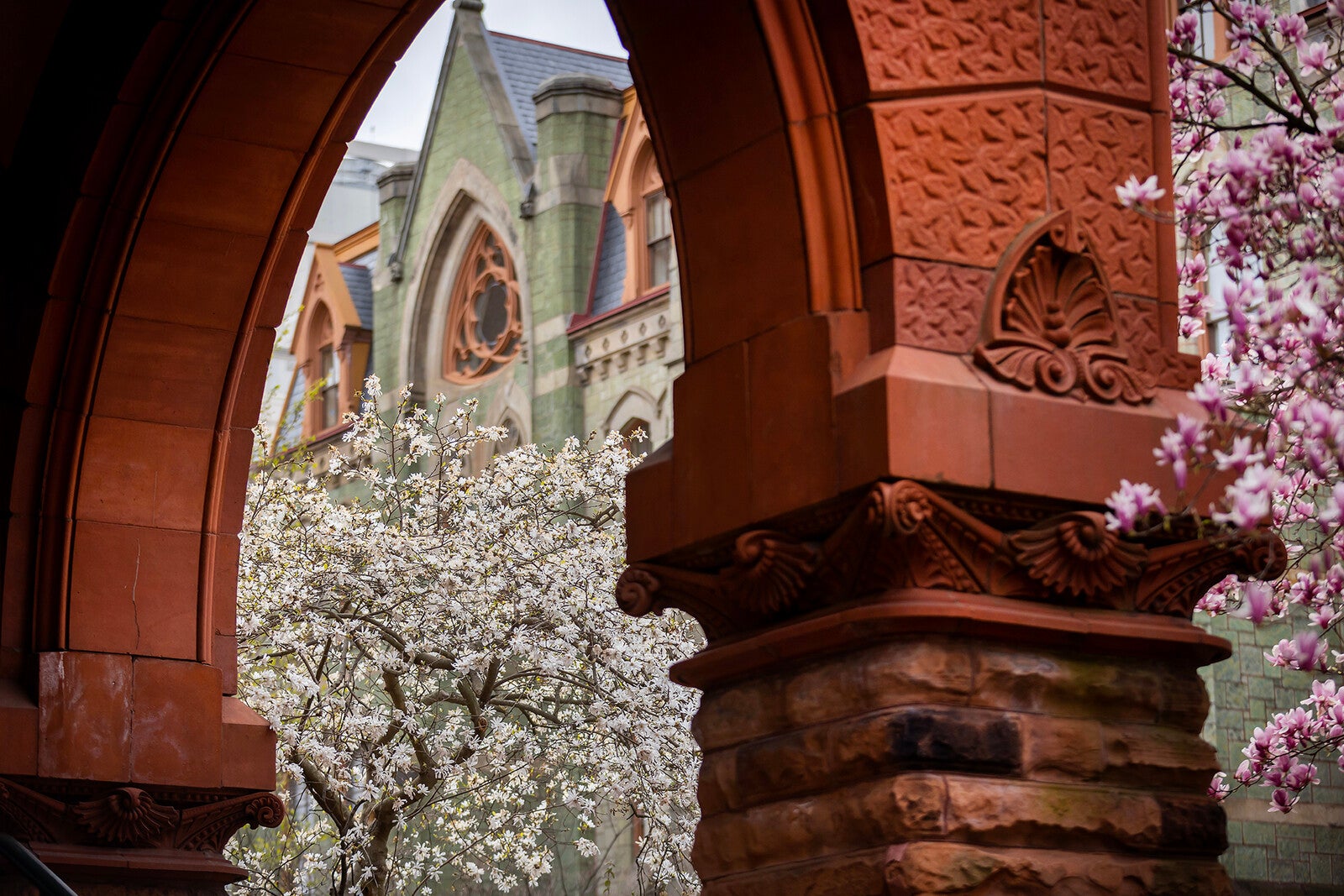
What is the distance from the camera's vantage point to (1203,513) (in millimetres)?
4180

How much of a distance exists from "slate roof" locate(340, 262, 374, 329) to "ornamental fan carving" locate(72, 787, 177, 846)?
27511 mm

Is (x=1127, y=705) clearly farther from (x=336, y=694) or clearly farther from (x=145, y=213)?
(x=336, y=694)

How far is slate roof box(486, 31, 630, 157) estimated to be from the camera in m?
31.5

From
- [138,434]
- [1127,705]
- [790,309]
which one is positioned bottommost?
[1127,705]

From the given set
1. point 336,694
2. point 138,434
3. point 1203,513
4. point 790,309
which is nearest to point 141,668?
point 138,434

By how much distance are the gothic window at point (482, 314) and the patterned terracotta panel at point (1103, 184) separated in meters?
26.1

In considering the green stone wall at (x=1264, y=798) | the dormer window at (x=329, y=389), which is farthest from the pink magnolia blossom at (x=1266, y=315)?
the dormer window at (x=329, y=389)

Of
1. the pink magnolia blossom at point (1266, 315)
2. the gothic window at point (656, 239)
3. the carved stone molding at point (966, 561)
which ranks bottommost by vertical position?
the carved stone molding at point (966, 561)

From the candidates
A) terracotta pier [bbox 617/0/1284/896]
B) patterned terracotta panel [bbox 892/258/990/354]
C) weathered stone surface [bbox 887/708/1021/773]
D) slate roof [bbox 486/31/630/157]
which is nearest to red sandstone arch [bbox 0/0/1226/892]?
terracotta pier [bbox 617/0/1284/896]

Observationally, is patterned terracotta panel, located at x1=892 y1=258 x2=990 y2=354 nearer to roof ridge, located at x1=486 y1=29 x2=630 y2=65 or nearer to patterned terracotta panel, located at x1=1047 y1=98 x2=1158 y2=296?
patterned terracotta panel, located at x1=1047 y1=98 x2=1158 y2=296

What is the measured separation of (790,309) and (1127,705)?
108 centimetres

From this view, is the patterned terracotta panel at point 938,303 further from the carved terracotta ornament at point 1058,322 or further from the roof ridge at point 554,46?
the roof ridge at point 554,46

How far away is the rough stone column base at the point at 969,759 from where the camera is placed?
3.84 metres

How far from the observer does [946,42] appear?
4289mm
